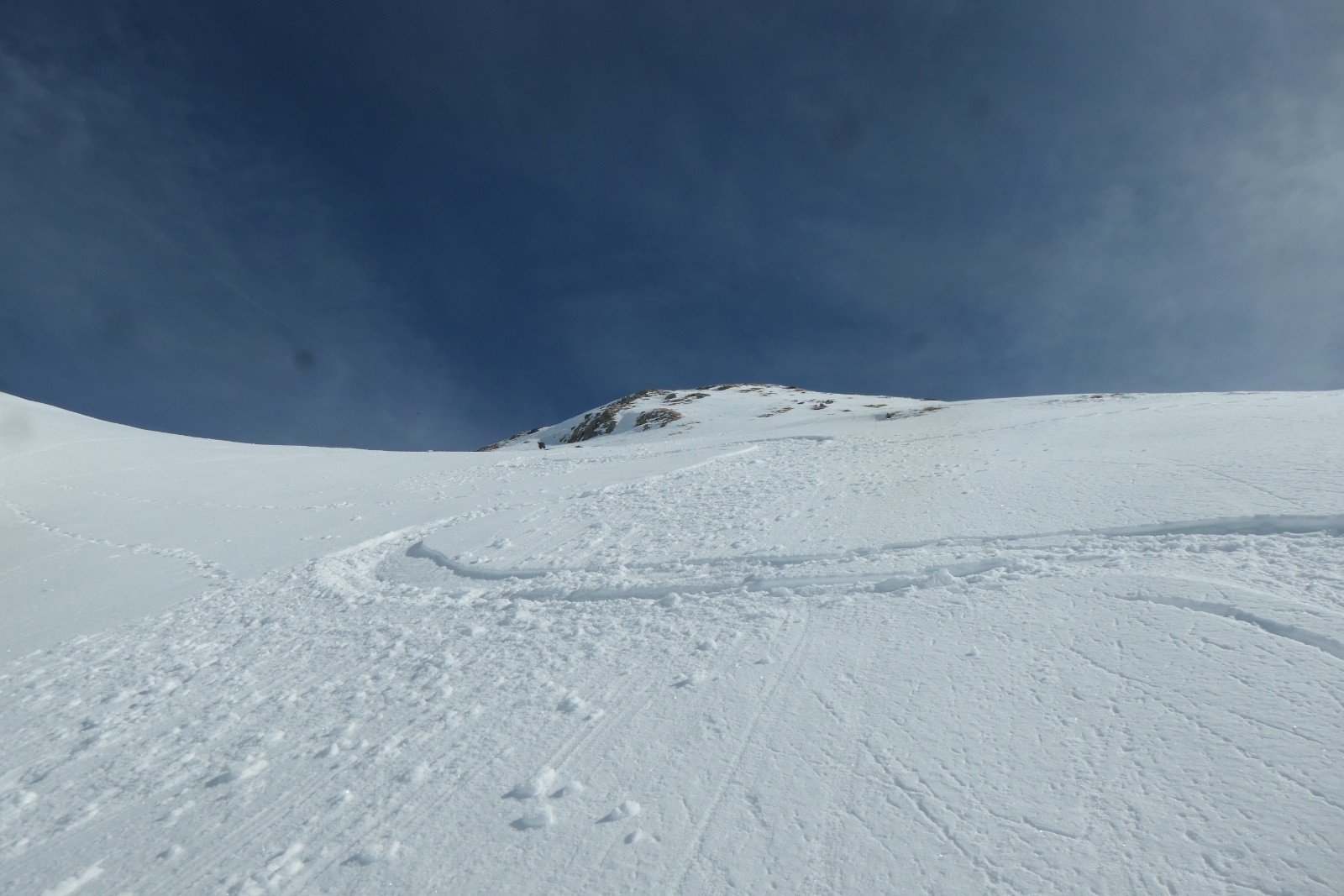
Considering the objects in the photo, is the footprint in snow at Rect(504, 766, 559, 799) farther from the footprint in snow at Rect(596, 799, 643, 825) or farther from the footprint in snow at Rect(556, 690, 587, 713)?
the footprint in snow at Rect(556, 690, 587, 713)

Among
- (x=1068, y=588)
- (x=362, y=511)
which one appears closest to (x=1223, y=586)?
(x=1068, y=588)

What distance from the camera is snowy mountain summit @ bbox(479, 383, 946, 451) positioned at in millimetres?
35469

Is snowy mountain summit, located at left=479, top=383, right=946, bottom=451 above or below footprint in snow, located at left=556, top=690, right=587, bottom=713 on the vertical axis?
above

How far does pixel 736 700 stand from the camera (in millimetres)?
3623

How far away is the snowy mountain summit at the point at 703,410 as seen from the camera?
35.5 meters

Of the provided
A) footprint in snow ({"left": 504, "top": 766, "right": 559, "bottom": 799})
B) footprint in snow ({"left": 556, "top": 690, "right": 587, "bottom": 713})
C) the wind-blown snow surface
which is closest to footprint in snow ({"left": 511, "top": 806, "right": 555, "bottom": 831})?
the wind-blown snow surface

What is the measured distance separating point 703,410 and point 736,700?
135ft

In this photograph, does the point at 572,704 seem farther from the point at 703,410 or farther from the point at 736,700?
the point at 703,410

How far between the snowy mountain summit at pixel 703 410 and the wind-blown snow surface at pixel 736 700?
→ 20184 millimetres

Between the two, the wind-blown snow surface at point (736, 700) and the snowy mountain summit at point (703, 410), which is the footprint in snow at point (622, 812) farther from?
the snowy mountain summit at point (703, 410)

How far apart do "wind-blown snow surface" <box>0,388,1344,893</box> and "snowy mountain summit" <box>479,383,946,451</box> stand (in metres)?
20.2

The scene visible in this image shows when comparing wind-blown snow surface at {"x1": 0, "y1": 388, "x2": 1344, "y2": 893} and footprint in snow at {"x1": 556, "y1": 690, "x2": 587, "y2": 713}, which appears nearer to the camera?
wind-blown snow surface at {"x1": 0, "y1": 388, "x2": 1344, "y2": 893}

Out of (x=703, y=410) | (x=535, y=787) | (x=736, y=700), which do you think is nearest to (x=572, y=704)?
(x=535, y=787)

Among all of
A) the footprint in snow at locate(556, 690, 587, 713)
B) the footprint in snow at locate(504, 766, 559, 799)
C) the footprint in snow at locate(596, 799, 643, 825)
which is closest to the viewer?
the footprint in snow at locate(596, 799, 643, 825)
